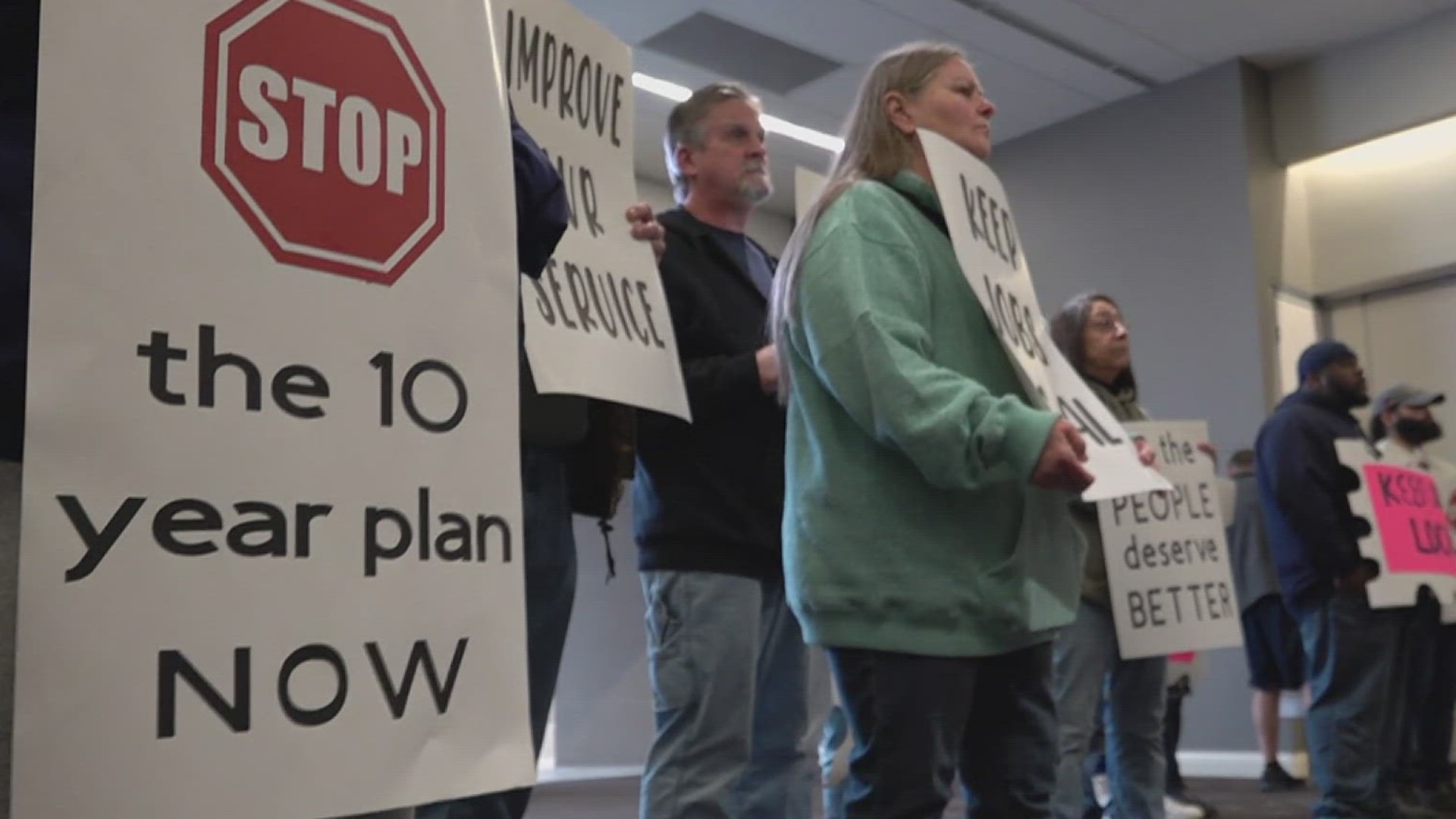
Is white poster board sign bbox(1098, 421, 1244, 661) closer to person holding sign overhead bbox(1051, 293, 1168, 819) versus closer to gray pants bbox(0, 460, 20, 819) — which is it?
person holding sign overhead bbox(1051, 293, 1168, 819)

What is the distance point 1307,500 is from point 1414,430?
34.8 inches

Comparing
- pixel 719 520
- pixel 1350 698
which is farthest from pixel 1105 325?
pixel 719 520

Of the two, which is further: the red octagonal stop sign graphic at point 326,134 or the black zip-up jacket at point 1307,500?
the black zip-up jacket at point 1307,500

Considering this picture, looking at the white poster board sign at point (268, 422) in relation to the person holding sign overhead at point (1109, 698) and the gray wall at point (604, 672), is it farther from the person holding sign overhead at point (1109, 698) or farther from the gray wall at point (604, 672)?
the gray wall at point (604, 672)

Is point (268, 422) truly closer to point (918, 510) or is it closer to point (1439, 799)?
point (918, 510)

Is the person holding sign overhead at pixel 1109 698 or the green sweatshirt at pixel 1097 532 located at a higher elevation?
the green sweatshirt at pixel 1097 532

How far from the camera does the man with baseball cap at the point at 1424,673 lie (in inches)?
150

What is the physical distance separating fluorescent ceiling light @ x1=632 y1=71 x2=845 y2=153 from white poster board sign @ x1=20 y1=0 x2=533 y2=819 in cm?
528

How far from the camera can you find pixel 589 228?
1875 mm

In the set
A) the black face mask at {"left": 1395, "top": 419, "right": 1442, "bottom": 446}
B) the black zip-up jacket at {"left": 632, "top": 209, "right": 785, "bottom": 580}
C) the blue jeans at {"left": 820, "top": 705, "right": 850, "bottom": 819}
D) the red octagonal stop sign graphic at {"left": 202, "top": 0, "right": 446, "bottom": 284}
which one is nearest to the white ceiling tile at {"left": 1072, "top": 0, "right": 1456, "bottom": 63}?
the black face mask at {"left": 1395, "top": 419, "right": 1442, "bottom": 446}

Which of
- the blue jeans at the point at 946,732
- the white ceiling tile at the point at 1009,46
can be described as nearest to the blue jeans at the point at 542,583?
the blue jeans at the point at 946,732

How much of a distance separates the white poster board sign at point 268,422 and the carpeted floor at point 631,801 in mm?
3678

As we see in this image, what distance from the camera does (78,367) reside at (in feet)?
2.70

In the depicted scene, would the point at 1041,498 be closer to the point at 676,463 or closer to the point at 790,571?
the point at 790,571
